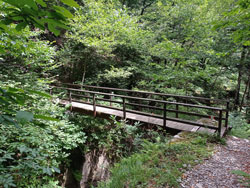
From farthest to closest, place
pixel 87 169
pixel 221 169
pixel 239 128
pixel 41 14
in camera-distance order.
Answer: pixel 87 169 < pixel 239 128 < pixel 221 169 < pixel 41 14

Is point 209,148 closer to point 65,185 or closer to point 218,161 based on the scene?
point 218,161

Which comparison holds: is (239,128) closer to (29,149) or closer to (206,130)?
(206,130)

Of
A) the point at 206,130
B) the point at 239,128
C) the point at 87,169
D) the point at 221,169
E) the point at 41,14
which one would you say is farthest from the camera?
the point at 87,169

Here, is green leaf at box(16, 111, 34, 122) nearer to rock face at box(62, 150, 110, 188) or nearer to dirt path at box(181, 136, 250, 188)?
dirt path at box(181, 136, 250, 188)

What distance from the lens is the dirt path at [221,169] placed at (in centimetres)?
267

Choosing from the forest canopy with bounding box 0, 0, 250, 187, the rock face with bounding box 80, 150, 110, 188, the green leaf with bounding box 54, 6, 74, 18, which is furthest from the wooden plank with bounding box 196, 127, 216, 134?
the green leaf with bounding box 54, 6, 74, 18

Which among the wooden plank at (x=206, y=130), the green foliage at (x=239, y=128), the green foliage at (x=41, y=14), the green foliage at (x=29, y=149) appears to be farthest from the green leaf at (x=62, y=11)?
the green foliage at (x=239, y=128)

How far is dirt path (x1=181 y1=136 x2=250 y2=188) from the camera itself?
2.67 m

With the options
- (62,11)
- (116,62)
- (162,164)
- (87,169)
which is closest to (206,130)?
(162,164)

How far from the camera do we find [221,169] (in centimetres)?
310

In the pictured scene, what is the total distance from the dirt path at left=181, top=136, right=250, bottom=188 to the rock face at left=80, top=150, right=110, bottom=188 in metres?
4.50

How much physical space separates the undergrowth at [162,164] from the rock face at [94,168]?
3665 mm

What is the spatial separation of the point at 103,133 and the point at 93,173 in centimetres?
178

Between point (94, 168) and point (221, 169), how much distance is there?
545 centimetres
